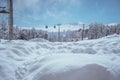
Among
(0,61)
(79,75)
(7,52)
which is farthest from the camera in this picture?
(7,52)

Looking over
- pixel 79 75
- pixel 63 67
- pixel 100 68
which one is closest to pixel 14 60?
pixel 63 67

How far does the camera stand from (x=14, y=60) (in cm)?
564

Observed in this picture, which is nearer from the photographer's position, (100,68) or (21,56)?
(100,68)

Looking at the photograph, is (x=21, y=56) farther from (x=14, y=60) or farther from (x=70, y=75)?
(x=70, y=75)

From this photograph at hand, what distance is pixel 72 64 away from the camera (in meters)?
4.54

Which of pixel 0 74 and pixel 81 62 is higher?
pixel 81 62

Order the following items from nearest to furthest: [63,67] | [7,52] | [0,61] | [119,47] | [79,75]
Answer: [79,75]
[63,67]
[0,61]
[7,52]
[119,47]

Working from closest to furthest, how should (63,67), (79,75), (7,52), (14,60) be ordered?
1. (79,75)
2. (63,67)
3. (14,60)
4. (7,52)

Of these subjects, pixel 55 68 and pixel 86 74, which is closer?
pixel 86 74

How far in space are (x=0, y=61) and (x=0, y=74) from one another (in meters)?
0.64

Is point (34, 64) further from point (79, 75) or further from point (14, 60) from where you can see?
point (79, 75)

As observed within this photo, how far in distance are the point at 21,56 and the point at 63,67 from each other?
2284 millimetres

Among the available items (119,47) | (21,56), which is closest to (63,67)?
(21,56)

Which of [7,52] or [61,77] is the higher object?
[7,52]
